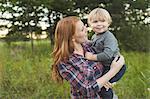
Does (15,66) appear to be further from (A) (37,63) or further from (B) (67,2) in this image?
(B) (67,2)

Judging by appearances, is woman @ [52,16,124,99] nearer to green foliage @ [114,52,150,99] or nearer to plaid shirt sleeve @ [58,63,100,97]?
plaid shirt sleeve @ [58,63,100,97]

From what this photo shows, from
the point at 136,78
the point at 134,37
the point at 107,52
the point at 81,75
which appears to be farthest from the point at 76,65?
the point at 136,78

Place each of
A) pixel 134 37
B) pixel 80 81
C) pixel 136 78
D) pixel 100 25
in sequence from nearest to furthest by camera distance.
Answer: pixel 80 81
pixel 100 25
pixel 134 37
pixel 136 78

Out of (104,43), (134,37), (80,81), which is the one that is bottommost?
(134,37)

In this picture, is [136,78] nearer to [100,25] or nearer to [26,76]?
[26,76]

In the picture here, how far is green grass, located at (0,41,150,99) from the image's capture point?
349cm

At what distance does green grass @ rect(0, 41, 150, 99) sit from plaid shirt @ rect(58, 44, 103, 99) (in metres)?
2.06

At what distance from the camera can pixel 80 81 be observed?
1.36 m

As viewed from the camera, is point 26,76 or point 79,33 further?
point 26,76

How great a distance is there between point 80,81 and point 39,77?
222cm

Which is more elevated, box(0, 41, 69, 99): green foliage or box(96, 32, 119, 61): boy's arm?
box(96, 32, 119, 61): boy's arm

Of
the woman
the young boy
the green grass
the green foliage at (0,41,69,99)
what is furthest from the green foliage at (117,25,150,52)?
the woman

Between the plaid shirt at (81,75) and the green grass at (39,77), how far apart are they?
6.75ft

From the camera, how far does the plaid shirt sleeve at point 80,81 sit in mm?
1359
